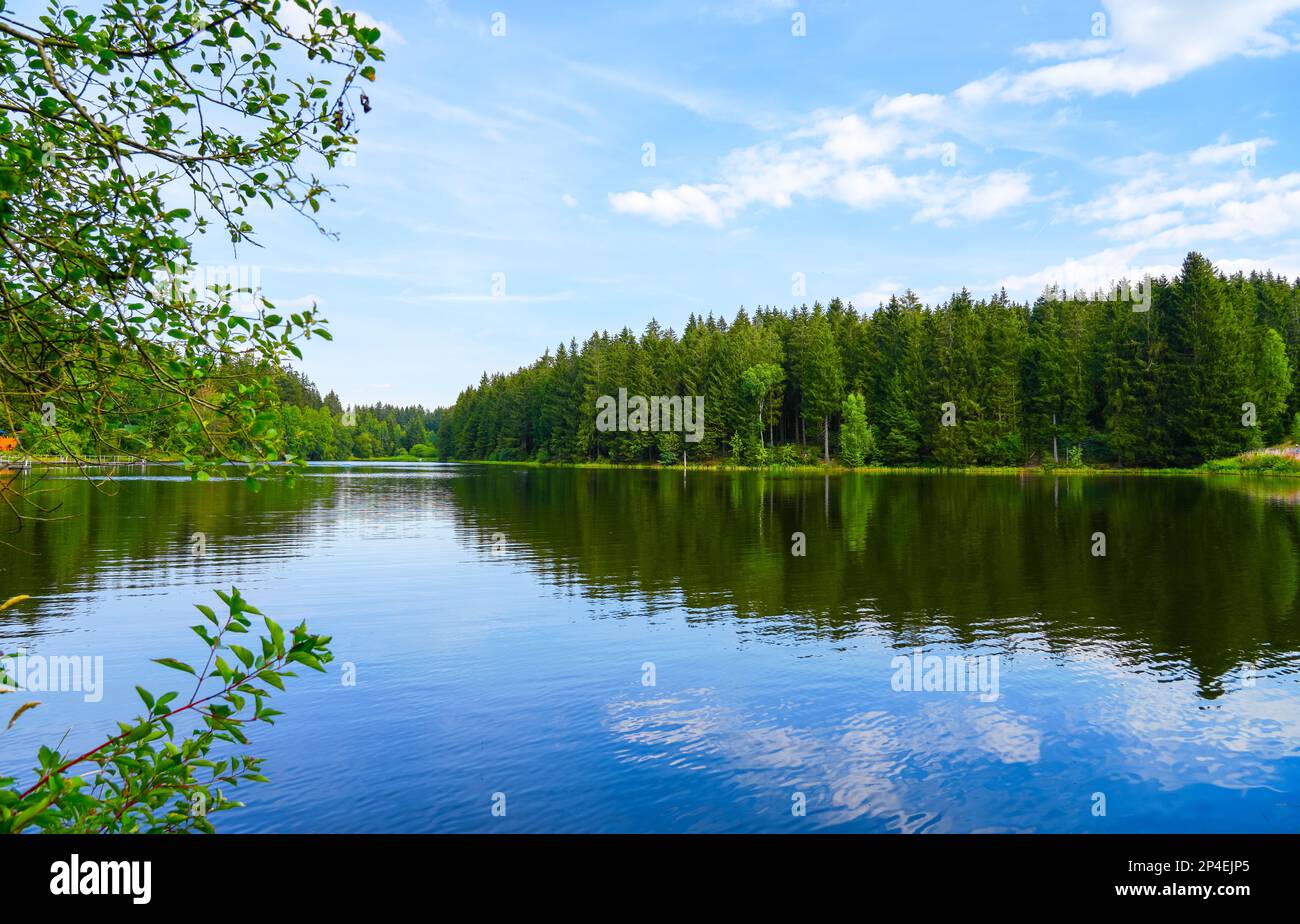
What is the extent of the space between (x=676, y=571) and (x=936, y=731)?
18.4 m

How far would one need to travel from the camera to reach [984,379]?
115312 mm

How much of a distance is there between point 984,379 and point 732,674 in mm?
109327

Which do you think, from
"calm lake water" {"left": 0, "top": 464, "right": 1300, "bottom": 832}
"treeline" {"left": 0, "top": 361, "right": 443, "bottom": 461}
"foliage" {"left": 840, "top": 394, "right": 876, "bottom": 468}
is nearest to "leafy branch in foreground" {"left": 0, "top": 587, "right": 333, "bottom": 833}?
"treeline" {"left": 0, "top": 361, "right": 443, "bottom": 461}

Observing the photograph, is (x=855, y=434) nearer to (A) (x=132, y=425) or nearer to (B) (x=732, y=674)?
(B) (x=732, y=674)

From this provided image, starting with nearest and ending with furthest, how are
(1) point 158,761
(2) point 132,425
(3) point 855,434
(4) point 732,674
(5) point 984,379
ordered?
(1) point 158,761 → (2) point 132,425 → (4) point 732,674 → (5) point 984,379 → (3) point 855,434

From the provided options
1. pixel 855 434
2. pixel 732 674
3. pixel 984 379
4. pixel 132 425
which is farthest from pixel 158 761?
pixel 984 379

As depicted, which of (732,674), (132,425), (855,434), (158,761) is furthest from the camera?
(855,434)

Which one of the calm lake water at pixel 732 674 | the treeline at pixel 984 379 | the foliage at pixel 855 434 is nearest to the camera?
the calm lake water at pixel 732 674

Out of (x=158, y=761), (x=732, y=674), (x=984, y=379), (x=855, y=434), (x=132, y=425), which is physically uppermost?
(x=984, y=379)

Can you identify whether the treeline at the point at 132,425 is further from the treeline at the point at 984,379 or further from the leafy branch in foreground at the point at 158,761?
the treeline at the point at 984,379

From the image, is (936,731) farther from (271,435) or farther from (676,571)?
(676,571)

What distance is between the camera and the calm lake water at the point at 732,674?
38.4 feet

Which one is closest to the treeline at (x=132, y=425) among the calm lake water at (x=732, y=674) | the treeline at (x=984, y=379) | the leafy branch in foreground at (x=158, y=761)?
the leafy branch in foreground at (x=158, y=761)

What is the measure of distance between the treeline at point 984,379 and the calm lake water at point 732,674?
67.4 metres
